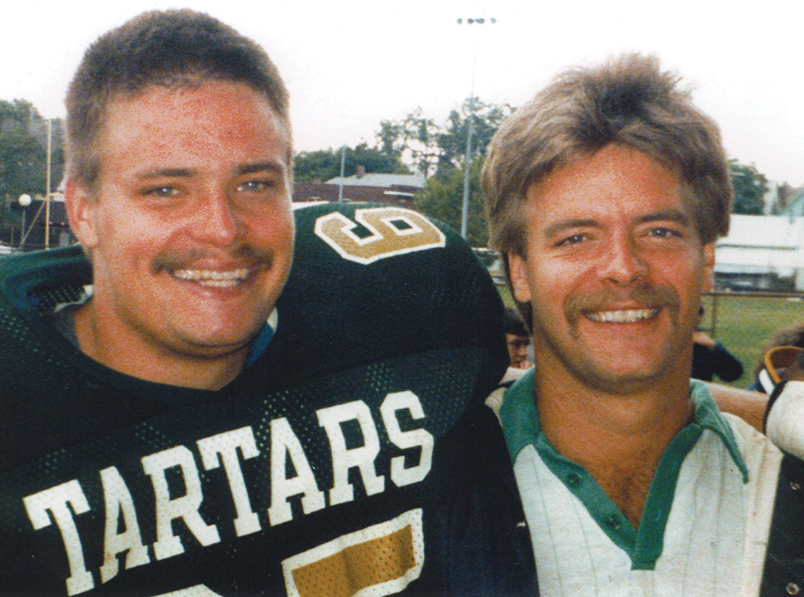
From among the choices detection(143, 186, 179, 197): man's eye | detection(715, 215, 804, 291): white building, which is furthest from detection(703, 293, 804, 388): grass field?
detection(143, 186, 179, 197): man's eye

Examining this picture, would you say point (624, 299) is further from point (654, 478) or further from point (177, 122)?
point (177, 122)

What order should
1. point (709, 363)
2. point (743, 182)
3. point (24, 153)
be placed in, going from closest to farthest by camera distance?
point (24, 153) → point (743, 182) → point (709, 363)

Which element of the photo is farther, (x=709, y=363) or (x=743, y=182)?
(x=709, y=363)

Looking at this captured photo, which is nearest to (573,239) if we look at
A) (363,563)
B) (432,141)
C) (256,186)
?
(256,186)

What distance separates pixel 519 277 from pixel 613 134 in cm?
36

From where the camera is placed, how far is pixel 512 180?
1.45 metres

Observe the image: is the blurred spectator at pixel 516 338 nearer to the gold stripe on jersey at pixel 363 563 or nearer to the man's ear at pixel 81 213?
the gold stripe on jersey at pixel 363 563

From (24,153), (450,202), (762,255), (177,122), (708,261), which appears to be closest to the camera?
(177,122)

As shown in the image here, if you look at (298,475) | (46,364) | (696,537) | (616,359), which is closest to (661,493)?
(696,537)

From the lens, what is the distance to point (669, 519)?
1.24 m

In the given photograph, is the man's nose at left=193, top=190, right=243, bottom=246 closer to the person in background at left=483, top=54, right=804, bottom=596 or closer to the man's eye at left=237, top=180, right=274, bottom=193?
the man's eye at left=237, top=180, right=274, bottom=193

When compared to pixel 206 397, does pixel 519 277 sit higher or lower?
higher

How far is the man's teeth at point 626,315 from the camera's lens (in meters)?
1.28

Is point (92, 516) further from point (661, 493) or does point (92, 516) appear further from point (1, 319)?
point (661, 493)
